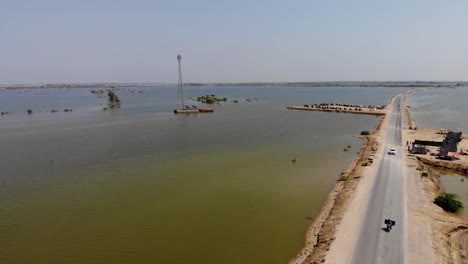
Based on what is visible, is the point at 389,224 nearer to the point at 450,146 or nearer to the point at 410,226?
the point at 410,226

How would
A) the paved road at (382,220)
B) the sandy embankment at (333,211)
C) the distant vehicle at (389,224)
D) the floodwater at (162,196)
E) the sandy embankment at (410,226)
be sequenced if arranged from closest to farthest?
the paved road at (382,220)
the sandy embankment at (410,226)
the sandy embankment at (333,211)
the distant vehicle at (389,224)
the floodwater at (162,196)

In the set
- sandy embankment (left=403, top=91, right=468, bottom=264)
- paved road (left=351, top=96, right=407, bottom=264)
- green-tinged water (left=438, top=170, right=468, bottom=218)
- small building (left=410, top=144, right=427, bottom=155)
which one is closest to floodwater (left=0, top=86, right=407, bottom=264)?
paved road (left=351, top=96, right=407, bottom=264)

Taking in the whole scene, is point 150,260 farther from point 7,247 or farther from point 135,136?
point 135,136

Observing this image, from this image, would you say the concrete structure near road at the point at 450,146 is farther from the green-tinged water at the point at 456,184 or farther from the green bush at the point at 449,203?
the green bush at the point at 449,203

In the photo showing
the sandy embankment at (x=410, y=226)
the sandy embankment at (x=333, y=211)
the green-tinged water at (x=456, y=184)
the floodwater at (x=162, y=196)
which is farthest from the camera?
the green-tinged water at (x=456, y=184)

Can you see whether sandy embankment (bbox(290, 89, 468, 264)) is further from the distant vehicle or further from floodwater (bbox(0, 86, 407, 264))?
floodwater (bbox(0, 86, 407, 264))

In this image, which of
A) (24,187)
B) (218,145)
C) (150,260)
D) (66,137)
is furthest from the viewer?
(66,137)

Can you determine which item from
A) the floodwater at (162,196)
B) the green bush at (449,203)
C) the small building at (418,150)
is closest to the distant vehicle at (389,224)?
the floodwater at (162,196)

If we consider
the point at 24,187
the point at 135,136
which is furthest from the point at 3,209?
the point at 135,136
